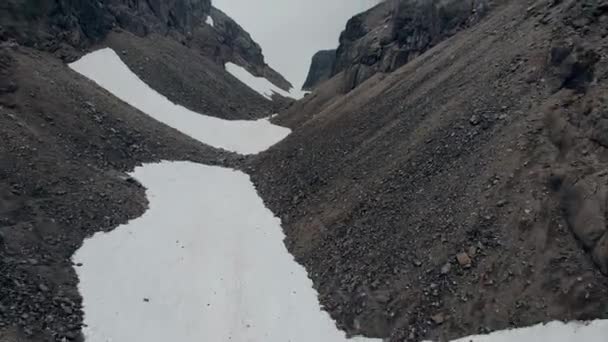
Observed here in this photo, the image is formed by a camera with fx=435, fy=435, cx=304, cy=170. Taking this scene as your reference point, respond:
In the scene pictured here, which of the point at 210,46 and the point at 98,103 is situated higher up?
the point at 210,46

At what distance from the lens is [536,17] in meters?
25.6

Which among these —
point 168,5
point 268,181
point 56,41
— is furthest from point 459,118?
point 168,5

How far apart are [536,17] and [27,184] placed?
2932 cm

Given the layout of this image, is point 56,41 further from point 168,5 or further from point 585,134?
point 585,134

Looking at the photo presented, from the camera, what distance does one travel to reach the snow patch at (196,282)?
15719 millimetres

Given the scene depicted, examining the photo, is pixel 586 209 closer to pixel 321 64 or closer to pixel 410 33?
pixel 410 33

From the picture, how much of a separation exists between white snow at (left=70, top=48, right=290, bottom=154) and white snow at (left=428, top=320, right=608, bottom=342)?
35.0 metres

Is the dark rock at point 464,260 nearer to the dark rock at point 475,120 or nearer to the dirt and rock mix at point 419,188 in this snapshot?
the dirt and rock mix at point 419,188

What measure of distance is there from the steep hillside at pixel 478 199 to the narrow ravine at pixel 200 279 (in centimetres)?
93

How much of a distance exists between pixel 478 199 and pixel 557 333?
5.82 metres

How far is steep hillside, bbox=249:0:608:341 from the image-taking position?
40.8 ft

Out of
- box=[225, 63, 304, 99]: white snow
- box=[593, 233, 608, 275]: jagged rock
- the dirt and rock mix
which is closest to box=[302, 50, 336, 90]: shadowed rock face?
box=[225, 63, 304, 99]: white snow

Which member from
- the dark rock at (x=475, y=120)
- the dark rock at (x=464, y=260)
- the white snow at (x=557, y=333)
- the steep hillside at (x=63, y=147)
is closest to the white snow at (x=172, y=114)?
the steep hillside at (x=63, y=147)

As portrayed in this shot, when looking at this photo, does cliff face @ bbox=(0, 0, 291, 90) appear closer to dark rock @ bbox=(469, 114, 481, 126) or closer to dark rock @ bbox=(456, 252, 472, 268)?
dark rock @ bbox=(469, 114, 481, 126)
